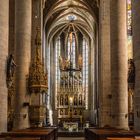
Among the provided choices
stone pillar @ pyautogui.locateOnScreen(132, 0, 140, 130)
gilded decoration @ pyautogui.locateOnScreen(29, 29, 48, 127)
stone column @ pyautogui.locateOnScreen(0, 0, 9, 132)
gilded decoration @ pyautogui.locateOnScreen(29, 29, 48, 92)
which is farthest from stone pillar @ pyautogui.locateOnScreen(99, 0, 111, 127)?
stone column @ pyautogui.locateOnScreen(0, 0, 9, 132)

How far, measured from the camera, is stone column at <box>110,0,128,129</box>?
76.4 feet

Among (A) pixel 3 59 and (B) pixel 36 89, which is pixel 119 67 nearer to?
(B) pixel 36 89

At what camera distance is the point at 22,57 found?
80.8 ft

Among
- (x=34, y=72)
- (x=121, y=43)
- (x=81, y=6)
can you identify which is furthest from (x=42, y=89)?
(x=81, y=6)

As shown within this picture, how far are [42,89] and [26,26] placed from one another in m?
3.84

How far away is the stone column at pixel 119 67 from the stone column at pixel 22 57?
500 centimetres

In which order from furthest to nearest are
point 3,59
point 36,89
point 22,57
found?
point 36,89, point 22,57, point 3,59

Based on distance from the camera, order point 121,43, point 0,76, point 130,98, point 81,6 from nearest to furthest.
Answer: point 0,76
point 121,43
point 130,98
point 81,6

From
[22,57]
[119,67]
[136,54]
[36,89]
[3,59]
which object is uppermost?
[22,57]

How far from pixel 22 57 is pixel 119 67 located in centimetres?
564

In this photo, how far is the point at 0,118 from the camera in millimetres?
15281

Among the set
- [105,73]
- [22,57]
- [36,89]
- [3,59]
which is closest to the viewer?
[3,59]

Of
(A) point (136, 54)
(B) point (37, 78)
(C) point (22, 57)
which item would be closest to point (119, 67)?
(B) point (37, 78)

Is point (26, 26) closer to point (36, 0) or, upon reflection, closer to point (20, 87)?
point (20, 87)
